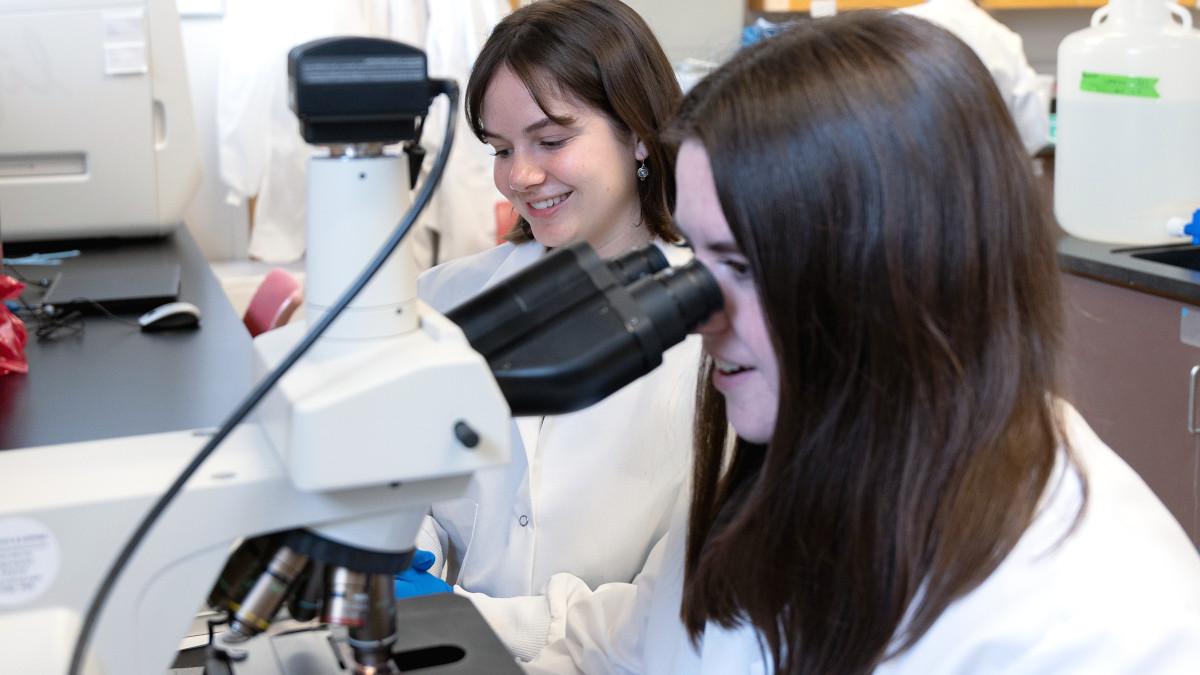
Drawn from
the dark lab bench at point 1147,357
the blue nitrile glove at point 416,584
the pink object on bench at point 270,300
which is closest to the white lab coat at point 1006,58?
the dark lab bench at point 1147,357

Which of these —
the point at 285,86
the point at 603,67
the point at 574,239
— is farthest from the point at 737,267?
the point at 285,86

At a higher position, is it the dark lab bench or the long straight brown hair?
the long straight brown hair

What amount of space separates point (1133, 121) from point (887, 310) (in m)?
2.06

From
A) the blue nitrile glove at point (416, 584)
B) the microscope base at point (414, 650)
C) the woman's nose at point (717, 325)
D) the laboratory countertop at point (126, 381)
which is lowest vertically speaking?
the blue nitrile glove at point (416, 584)

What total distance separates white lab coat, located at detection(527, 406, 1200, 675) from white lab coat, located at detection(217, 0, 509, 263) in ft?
8.69

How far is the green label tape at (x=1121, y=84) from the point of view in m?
2.53

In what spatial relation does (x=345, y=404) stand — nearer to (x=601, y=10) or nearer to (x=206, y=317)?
(x=601, y=10)

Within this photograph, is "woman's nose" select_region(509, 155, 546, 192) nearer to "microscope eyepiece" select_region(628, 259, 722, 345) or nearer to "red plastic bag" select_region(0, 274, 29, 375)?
"red plastic bag" select_region(0, 274, 29, 375)

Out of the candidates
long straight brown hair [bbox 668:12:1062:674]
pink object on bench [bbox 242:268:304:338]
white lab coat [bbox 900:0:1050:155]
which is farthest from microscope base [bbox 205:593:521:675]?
white lab coat [bbox 900:0:1050:155]

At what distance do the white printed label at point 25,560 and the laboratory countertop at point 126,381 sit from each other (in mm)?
693

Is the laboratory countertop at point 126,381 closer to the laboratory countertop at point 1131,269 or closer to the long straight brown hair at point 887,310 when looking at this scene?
the long straight brown hair at point 887,310

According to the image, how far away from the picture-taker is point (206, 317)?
71.9 inches

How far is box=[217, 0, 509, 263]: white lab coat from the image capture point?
336 cm

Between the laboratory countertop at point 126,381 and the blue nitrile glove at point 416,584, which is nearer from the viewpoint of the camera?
the blue nitrile glove at point 416,584
